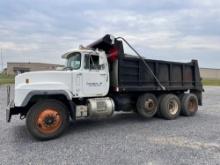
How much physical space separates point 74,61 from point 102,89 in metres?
1.24

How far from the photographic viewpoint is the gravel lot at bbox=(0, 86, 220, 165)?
4977 millimetres

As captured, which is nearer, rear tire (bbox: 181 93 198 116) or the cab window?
the cab window

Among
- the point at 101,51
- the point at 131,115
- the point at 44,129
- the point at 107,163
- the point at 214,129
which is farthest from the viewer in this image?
the point at 131,115

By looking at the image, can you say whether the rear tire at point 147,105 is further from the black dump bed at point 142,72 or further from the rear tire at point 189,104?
the rear tire at point 189,104

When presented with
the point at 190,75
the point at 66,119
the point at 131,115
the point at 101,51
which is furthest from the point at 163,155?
the point at 190,75

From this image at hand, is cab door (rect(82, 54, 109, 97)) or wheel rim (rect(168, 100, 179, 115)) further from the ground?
cab door (rect(82, 54, 109, 97))

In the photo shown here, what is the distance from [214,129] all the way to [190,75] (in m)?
3.39

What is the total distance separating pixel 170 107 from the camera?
9.48m

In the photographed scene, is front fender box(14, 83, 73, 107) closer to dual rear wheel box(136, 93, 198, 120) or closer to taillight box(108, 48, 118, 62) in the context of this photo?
taillight box(108, 48, 118, 62)

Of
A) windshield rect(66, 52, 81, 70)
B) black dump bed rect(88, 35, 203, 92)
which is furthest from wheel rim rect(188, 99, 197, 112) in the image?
windshield rect(66, 52, 81, 70)

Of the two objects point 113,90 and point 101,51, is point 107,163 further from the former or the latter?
point 101,51

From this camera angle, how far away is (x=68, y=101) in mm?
6910

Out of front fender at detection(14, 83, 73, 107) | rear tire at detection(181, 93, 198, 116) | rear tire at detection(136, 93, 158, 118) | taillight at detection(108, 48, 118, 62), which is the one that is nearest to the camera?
front fender at detection(14, 83, 73, 107)

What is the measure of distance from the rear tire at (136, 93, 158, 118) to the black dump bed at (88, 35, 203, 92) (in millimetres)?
287
